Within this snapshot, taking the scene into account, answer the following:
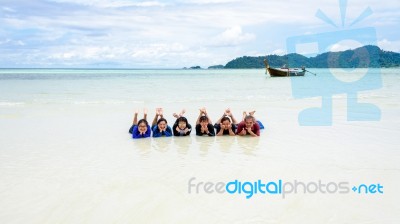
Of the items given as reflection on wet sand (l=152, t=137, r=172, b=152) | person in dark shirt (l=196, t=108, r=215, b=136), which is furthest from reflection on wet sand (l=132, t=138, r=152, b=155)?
person in dark shirt (l=196, t=108, r=215, b=136)

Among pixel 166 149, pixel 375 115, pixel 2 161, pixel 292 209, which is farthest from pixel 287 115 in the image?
pixel 2 161

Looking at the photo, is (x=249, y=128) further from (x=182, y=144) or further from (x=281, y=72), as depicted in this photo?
(x=281, y=72)

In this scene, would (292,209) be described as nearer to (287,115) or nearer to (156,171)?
(156,171)

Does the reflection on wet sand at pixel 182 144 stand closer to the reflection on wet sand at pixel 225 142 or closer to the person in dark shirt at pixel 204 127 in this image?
the person in dark shirt at pixel 204 127

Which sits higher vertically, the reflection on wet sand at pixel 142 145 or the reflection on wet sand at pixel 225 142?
the reflection on wet sand at pixel 142 145

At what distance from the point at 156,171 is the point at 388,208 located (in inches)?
135

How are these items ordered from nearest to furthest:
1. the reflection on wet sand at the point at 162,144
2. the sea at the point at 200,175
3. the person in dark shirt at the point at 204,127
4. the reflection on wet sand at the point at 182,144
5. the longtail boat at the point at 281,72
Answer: the sea at the point at 200,175
the reflection on wet sand at the point at 182,144
the reflection on wet sand at the point at 162,144
the person in dark shirt at the point at 204,127
the longtail boat at the point at 281,72

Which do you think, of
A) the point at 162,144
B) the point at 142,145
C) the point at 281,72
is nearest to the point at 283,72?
the point at 281,72

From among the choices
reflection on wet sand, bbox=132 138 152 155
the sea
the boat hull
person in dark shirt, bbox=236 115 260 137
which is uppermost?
the boat hull

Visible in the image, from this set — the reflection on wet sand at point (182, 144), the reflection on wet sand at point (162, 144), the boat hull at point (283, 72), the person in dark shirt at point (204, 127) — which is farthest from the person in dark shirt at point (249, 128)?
the boat hull at point (283, 72)

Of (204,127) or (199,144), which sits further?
(204,127)

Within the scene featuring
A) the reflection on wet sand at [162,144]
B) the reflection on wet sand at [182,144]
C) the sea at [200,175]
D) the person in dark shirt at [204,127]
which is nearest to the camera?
the sea at [200,175]

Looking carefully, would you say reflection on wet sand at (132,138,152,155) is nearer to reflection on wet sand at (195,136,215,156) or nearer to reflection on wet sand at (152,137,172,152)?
reflection on wet sand at (152,137,172,152)

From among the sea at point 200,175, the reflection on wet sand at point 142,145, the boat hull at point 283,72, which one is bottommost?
the sea at point 200,175
